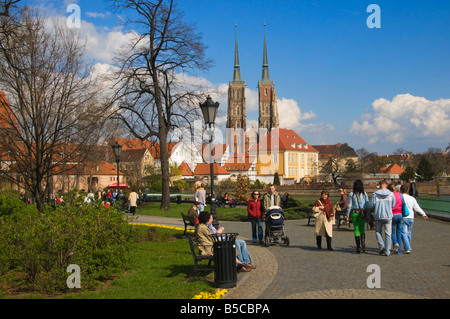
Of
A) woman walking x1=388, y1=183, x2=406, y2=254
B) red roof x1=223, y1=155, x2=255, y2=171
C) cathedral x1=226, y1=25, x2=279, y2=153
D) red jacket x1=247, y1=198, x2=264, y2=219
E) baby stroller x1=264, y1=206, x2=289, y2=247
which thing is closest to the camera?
woman walking x1=388, y1=183, x2=406, y2=254

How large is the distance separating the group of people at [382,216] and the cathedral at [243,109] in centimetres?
12361

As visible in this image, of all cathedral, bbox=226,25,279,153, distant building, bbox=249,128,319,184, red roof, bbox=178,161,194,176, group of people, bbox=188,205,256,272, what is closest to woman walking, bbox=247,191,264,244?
group of people, bbox=188,205,256,272

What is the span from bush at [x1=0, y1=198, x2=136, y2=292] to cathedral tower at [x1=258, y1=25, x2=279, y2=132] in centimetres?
13027

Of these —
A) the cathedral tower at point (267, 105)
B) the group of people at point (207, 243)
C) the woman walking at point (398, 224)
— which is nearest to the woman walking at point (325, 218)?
the woman walking at point (398, 224)

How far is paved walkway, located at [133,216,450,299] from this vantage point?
7.40 m

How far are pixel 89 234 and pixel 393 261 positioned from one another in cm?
691

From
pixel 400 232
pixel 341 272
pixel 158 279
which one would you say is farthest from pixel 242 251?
pixel 400 232

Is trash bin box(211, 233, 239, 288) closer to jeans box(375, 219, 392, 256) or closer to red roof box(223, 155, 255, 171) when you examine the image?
jeans box(375, 219, 392, 256)

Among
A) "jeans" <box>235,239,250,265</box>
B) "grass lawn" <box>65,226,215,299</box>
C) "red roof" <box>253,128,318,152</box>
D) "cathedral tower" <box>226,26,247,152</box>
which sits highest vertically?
"cathedral tower" <box>226,26,247,152</box>

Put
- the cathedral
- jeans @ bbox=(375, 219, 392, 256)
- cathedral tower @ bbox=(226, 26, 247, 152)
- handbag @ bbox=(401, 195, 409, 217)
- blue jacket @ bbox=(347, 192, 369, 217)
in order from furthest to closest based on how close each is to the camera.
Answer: cathedral tower @ bbox=(226, 26, 247, 152)
the cathedral
blue jacket @ bbox=(347, 192, 369, 217)
handbag @ bbox=(401, 195, 409, 217)
jeans @ bbox=(375, 219, 392, 256)

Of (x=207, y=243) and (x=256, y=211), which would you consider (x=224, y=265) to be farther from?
(x=256, y=211)

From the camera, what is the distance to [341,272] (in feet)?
29.7

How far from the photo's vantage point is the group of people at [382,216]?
11.1 meters

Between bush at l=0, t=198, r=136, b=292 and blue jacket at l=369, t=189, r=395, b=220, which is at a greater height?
blue jacket at l=369, t=189, r=395, b=220
